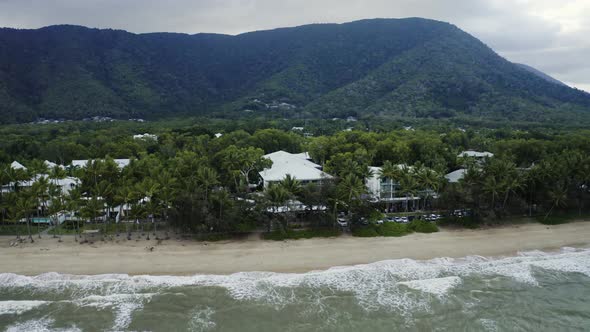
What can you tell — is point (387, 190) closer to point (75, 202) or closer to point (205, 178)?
point (205, 178)

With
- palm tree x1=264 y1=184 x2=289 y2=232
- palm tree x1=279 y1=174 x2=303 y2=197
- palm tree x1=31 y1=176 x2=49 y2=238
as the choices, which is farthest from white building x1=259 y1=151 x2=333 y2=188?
palm tree x1=31 y1=176 x2=49 y2=238

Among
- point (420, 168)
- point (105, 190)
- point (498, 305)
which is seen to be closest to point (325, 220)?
point (420, 168)

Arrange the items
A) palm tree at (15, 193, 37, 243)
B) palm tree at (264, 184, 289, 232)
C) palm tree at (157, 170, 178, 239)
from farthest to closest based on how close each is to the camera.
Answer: palm tree at (264, 184, 289, 232)
palm tree at (157, 170, 178, 239)
palm tree at (15, 193, 37, 243)

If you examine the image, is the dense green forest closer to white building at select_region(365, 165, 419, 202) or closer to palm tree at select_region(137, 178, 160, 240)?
palm tree at select_region(137, 178, 160, 240)

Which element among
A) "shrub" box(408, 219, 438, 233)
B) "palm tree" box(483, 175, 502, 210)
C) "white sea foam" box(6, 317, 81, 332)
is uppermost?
"palm tree" box(483, 175, 502, 210)

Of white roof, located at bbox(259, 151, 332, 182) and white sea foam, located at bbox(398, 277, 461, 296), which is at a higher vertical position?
white roof, located at bbox(259, 151, 332, 182)

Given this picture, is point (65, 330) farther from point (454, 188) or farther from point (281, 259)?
point (454, 188)

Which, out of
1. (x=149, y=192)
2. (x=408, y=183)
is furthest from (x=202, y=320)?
(x=408, y=183)
